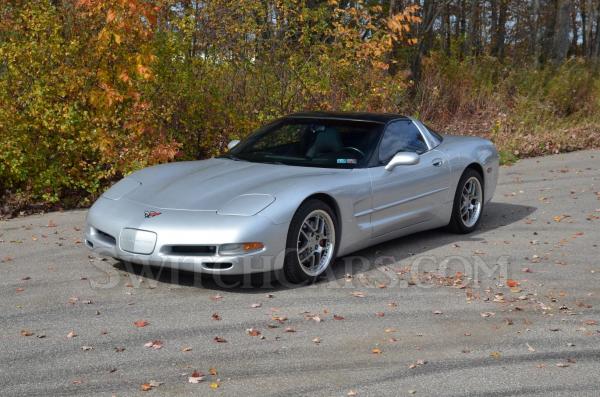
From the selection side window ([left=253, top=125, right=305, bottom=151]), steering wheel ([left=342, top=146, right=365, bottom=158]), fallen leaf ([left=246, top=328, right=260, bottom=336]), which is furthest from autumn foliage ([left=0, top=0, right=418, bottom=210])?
fallen leaf ([left=246, top=328, right=260, bottom=336])

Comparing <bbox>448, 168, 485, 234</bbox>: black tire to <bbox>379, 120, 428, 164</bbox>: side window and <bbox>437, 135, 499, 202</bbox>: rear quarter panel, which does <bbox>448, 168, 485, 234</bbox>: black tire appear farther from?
<bbox>379, 120, 428, 164</bbox>: side window

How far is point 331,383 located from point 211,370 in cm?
71

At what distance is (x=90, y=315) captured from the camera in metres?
6.27

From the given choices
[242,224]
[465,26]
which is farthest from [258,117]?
[465,26]

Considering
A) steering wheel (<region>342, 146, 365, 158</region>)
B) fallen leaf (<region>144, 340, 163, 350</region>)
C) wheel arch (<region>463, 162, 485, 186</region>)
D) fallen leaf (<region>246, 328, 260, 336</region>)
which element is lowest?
fallen leaf (<region>246, 328, 260, 336</region>)

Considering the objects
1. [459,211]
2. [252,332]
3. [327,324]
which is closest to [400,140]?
[459,211]

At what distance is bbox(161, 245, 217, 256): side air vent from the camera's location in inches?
261

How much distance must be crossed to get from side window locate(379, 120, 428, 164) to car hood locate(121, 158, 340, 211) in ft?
2.43

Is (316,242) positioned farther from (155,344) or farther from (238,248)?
(155,344)

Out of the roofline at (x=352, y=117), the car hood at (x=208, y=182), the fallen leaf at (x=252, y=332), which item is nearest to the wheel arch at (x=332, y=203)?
the car hood at (x=208, y=182)

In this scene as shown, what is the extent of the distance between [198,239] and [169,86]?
5860 millimetres

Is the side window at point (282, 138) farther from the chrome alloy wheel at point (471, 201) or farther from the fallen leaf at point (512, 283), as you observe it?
the fallen leaf at point (512, 283)

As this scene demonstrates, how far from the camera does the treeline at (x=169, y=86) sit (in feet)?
35.6

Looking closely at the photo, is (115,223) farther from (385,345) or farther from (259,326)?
(385,345)
